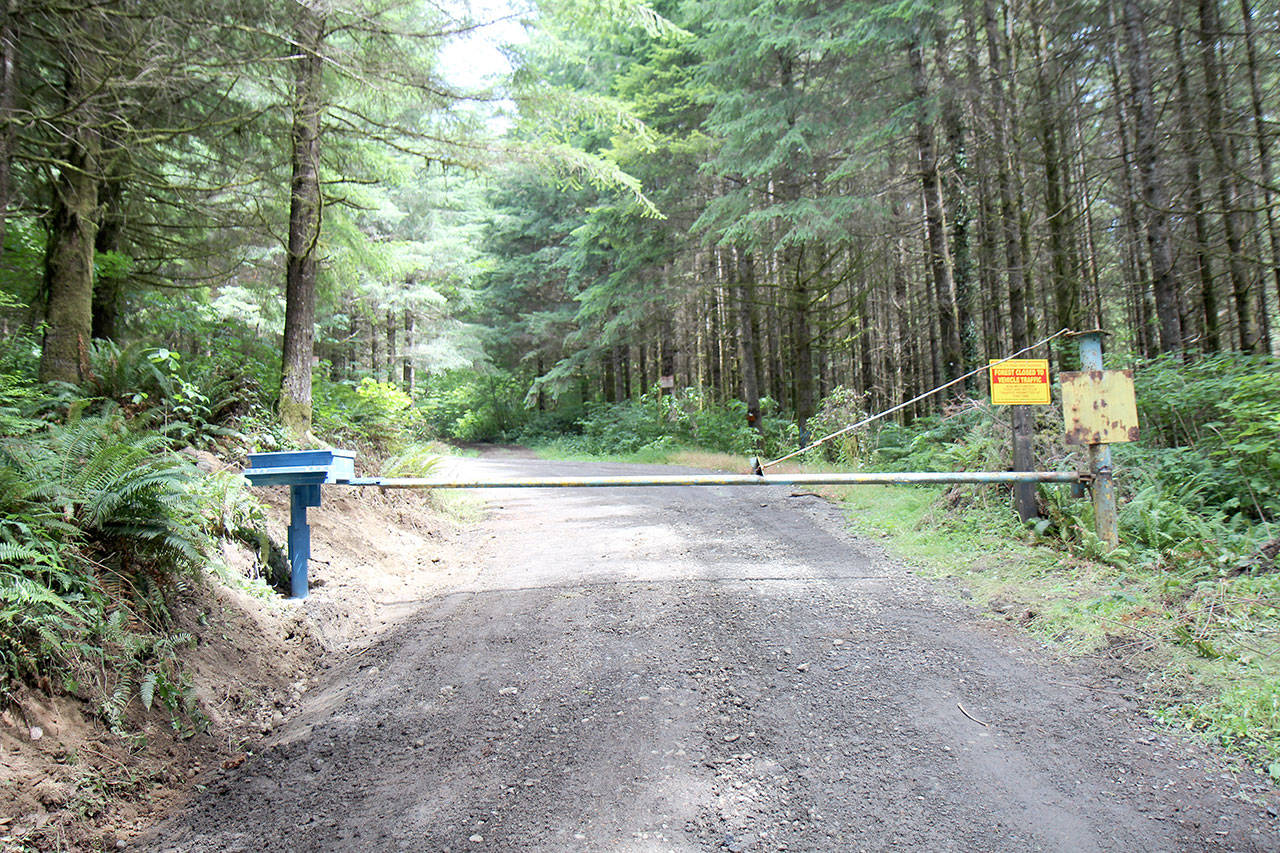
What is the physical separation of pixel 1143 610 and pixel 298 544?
6.29 metres

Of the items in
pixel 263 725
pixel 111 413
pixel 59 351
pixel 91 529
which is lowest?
pixel 263 725

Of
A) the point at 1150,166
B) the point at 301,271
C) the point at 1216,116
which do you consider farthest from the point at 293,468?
the point at 1216,116

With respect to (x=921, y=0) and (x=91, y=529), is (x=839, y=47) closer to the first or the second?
(x=921, y=0)

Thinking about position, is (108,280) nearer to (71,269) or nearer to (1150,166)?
(71,269)

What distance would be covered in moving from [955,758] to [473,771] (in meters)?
2.23

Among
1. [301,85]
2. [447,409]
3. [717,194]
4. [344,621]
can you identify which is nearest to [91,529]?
[344,621]

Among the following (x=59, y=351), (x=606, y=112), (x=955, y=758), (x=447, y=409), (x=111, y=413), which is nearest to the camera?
(x=955, y=758)

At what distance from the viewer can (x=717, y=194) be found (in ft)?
65.6

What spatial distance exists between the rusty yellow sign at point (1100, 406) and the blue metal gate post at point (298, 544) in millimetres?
6303

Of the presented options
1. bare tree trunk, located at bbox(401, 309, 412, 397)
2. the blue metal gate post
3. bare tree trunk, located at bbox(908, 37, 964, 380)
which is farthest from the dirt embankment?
bare tree trunk, located at bbox(401, 309, 412, 397)

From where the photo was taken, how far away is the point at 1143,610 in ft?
14.7

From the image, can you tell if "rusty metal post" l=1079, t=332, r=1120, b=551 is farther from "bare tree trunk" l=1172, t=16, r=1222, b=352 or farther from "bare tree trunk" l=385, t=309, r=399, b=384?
"bare tree trunk" l=385, t=309, r=399, b=384

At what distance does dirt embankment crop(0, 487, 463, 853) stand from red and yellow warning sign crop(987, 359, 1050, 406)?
5480 mm

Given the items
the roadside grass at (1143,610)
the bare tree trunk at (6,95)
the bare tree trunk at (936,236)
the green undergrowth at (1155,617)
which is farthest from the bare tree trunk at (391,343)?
the green undergrowth at (1155,617)
